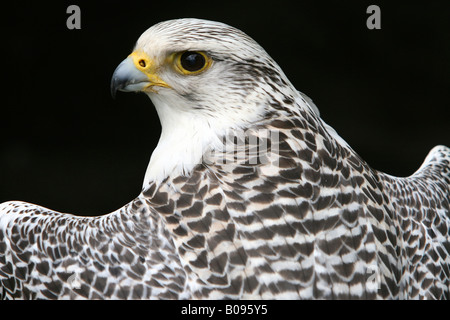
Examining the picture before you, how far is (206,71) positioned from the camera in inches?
101

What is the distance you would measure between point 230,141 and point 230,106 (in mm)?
149

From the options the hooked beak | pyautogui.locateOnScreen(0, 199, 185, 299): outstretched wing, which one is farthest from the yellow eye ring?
pyautogui.locateOnScreen(0, 199, 185, 299): outstretched wing

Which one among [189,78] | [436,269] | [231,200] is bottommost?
[436,269]

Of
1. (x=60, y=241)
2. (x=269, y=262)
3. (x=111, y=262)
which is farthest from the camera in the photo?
(x=60, y=241)

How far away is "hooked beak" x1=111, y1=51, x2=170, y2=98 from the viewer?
2.60 metres

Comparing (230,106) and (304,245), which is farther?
(230,106)

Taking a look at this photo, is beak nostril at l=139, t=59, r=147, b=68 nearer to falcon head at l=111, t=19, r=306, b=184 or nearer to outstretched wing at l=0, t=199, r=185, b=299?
falcon head at l=111, t=19, r=306, b=184

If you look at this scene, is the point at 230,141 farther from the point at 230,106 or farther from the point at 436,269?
the point at 436,269

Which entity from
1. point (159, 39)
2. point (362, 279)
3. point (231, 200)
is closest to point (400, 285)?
point (362, 279)

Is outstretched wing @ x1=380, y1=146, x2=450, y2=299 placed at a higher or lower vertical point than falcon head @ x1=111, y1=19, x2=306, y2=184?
lower

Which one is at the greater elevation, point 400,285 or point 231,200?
point 231,200

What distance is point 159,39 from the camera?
8.42ft

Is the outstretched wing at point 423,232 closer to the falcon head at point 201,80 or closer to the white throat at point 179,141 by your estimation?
the falcon head at point 201,80

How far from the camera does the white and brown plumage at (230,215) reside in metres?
2.36
